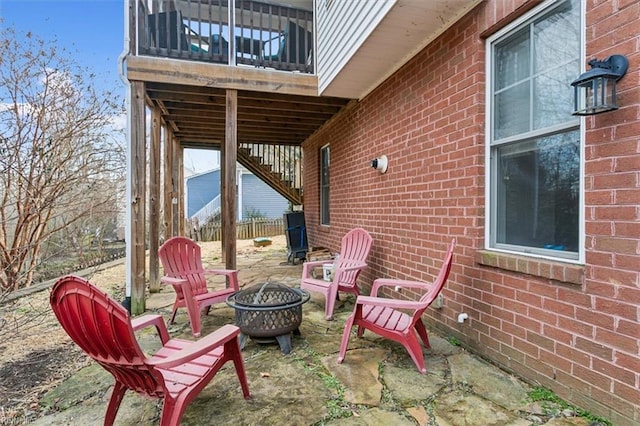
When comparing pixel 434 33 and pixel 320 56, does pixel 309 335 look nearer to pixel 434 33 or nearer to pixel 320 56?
pixel 434 33

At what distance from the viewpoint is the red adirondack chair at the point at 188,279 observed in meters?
3.29

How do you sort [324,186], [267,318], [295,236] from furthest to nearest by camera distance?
[295,236] < [324,186] < [267,318]

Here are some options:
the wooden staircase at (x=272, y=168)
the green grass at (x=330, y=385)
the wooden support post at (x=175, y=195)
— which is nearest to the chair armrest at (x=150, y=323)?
the green grass at (x=330, y=385)

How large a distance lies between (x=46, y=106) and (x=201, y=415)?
15.4 ft

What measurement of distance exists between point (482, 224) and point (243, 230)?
38.3 ft

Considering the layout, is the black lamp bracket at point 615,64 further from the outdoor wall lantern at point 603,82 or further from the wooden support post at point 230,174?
the wooden support post at point 230,174

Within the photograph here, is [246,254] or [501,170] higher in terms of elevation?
[501,170]

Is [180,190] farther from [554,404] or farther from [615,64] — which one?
[615,64]

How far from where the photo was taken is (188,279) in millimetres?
3676

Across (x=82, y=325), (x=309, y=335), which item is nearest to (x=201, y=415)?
(x=82, y=325)

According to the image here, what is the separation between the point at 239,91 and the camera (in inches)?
187

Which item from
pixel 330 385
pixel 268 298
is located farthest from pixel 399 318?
pixel 268 298

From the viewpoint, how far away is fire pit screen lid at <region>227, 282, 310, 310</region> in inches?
109

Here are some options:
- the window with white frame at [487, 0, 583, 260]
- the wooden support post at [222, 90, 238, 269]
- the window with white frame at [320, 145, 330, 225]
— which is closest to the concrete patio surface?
the window with white frame at [487, 0, 583, 260]
